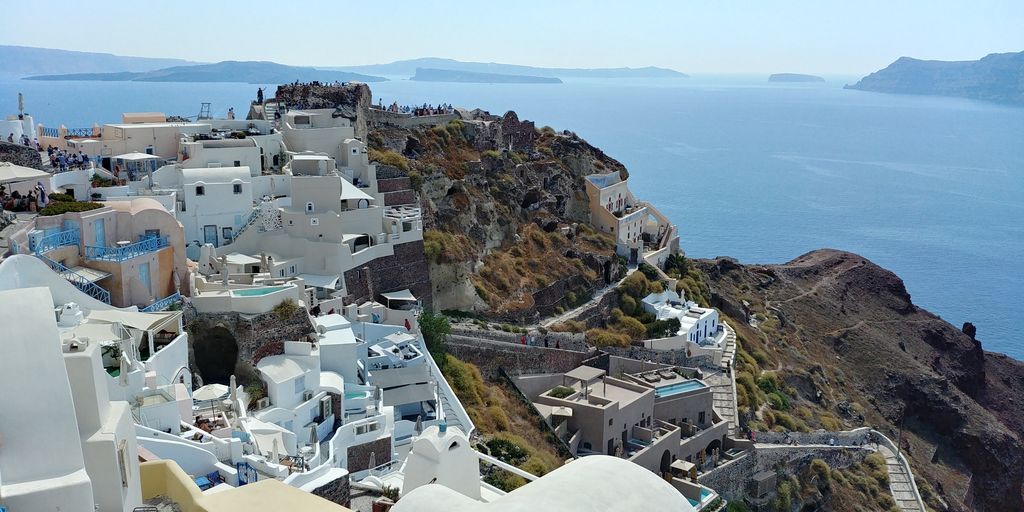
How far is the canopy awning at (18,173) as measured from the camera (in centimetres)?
2548

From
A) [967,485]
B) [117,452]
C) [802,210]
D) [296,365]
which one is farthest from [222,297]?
[802,210]

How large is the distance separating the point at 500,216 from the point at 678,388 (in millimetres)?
12195

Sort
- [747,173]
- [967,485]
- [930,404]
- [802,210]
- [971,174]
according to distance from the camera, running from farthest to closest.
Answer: [971,174]
[747,173]
[802,210]
[930,404]
[967,485]

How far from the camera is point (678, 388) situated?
35.4 metres

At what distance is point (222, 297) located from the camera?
24016mm

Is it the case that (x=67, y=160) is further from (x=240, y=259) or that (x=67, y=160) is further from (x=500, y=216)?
(x=500, y=216)

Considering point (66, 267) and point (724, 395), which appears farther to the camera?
point (724, 395)

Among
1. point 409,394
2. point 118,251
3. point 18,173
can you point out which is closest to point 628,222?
point 409,394

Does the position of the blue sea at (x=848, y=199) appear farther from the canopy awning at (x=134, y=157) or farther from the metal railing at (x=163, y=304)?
the metal railing at (x=163, y=304)

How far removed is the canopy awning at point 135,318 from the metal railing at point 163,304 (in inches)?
34.5

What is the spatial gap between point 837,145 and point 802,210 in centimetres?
7784

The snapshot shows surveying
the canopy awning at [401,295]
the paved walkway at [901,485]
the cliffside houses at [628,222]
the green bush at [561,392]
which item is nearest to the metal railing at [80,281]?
the canopy awning at [401,295]

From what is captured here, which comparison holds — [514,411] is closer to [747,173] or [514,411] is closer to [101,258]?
[101,258]

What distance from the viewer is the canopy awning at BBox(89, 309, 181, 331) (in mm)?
20594
